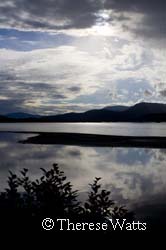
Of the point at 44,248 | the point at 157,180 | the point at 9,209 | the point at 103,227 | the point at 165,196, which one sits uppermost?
the point at 157,180

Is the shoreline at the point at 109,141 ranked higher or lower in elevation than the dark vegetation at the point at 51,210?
higher

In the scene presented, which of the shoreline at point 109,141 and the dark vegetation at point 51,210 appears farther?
the shoreline at point 109,141

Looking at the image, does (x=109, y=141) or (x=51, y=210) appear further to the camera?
(x=109, y=141)

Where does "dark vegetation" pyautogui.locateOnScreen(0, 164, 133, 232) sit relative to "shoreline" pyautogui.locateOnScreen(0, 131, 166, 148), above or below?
below

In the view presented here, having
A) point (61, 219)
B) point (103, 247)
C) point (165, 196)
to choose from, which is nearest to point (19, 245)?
point (61, 219)

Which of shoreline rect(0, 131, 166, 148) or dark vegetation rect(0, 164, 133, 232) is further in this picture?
shoreline rect(0, 131, 166, 148)

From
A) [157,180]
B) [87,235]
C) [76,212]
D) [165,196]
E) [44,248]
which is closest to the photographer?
[44,248]

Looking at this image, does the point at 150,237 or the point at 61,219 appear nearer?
the point at 61,219

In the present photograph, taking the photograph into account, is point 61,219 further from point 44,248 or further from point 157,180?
point 157,180

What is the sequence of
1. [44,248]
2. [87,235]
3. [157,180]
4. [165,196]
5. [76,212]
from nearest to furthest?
[44,248] → [87,235] → [76,212] → [165,196] → [157,180]

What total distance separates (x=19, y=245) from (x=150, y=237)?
3.53m

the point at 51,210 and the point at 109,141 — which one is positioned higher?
the point at 109,141

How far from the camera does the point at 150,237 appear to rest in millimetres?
9398

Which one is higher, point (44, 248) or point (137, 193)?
point (137, 193)
